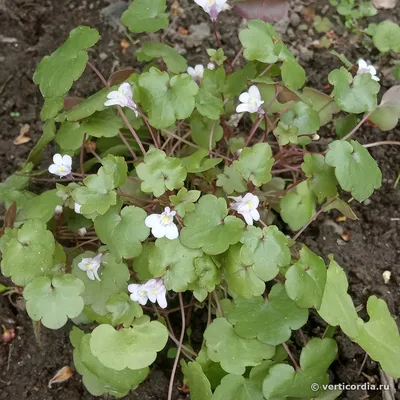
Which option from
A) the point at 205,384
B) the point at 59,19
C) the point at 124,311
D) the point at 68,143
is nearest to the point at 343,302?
the point at 205,384

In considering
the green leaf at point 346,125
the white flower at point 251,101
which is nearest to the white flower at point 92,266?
the white flower at point 251,101

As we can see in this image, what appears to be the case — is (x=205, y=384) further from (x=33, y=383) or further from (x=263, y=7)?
(x=263, y=7)

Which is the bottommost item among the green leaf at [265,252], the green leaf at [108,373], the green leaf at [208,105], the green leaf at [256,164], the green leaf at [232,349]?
the green leaf at [108,373]

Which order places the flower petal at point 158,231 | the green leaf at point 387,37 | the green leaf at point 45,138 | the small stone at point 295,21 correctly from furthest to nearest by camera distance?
1. the small stone at point 295,21
2. the green leaf at point 387,37
3. the green leaf at point 45,138
4. the flower petal at point 158,231

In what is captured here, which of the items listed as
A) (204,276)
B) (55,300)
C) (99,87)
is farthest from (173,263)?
(99,87)

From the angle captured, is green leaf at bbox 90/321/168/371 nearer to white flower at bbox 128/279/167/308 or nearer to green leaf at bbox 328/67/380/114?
white flower at bbox 128/279/167/308

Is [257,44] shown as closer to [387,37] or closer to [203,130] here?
[203,130]

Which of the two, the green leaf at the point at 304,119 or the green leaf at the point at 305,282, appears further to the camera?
the green leaf at the point at 304,119

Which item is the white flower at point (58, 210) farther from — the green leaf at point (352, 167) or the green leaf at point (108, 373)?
the green leaf at point (352, 167)
